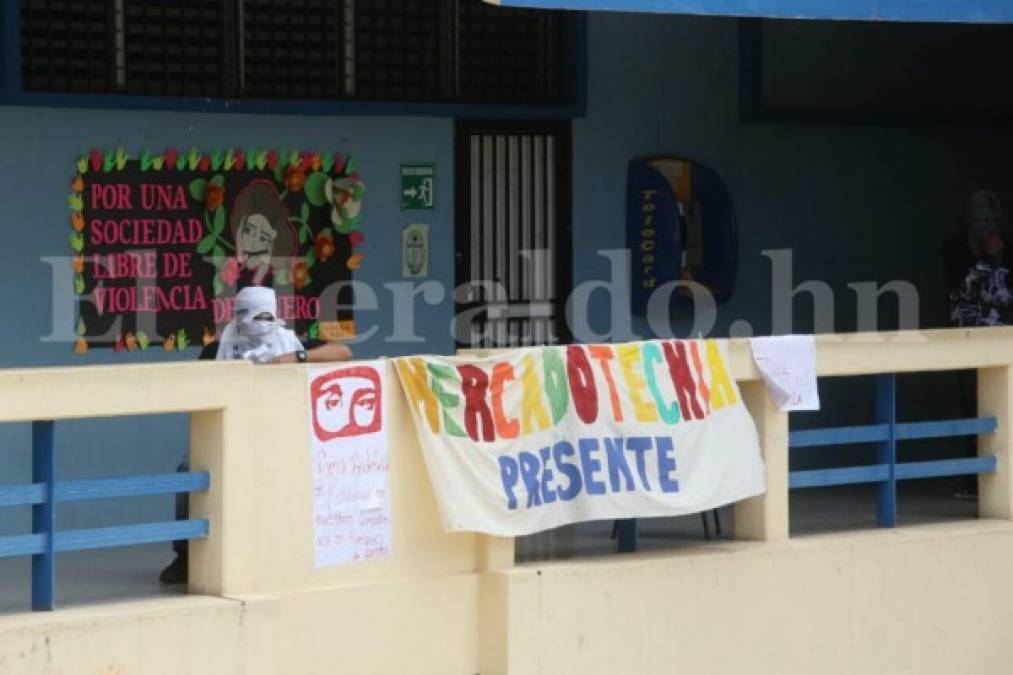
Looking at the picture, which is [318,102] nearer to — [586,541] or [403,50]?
[403,50]

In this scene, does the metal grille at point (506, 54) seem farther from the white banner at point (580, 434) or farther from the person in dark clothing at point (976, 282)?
the white banner at point (580, 434)

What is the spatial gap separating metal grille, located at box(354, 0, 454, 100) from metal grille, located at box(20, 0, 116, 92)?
152 centimetres

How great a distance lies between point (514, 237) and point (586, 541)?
2.63m

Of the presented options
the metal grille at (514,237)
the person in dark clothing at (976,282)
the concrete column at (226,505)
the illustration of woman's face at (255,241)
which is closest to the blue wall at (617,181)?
the metal grille at (514,237)

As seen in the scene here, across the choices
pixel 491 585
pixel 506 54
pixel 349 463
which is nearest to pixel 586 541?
pixel 491 585

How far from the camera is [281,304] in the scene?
12.0 metres

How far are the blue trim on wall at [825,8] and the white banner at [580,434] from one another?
1.60 m

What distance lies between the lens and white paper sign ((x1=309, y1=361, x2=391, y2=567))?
921cm

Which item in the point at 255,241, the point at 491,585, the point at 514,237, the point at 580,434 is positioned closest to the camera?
the point at 491,585

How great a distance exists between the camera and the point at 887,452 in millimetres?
11062

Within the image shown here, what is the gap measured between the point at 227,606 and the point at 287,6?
429cm

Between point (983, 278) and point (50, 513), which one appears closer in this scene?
point (50, 513)

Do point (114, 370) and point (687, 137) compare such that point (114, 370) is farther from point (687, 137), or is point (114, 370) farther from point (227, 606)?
point (687, 137)

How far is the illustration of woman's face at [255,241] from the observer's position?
11.8 metres
